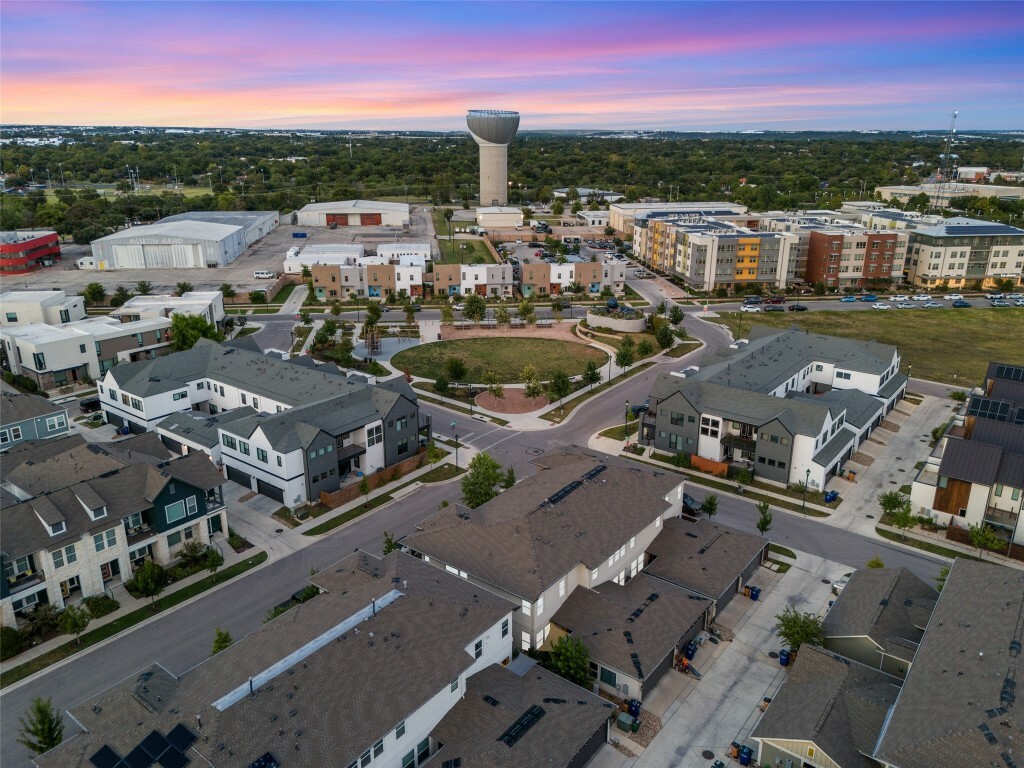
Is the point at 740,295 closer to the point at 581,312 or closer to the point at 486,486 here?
the point at 581,312

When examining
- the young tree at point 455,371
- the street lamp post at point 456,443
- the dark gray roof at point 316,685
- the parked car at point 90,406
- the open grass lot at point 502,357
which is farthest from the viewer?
the open grass lot at point 502,357

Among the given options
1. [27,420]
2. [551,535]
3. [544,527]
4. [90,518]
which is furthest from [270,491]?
[551,535]

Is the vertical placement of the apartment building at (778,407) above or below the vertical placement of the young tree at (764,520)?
above

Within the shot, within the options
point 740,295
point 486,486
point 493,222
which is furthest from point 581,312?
point 493,222

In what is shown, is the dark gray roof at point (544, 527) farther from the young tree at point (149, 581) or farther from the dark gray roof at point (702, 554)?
the young tree at point (149, 581)

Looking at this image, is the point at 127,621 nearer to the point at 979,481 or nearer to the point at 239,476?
the point at 239,476

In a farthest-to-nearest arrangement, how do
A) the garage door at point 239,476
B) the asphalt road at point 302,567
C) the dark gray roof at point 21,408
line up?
the dark gray roof at point 21,408 < the garage door at point 239,476 < the asphalt road at point 302,567

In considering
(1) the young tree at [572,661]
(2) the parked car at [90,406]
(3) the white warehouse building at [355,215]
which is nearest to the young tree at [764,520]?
(1) the young tree at [572,661]

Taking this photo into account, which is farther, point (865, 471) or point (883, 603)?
point (865, 471)
